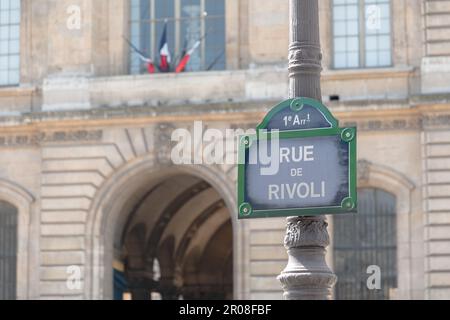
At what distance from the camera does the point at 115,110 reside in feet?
111

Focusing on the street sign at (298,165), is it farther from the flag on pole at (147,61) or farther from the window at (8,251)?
the window at (8,251)

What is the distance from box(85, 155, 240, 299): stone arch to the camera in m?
33.5

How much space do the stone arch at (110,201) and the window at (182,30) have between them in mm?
2699

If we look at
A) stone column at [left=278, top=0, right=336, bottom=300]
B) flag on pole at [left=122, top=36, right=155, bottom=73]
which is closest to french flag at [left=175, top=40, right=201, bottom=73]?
flag on pole at [left=122, top=36, right=155, bottom=73]

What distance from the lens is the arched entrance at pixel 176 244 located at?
37812 mm

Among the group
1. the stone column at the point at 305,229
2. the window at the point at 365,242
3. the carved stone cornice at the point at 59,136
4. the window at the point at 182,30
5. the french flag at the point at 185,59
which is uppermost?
the window at the point at 182,30

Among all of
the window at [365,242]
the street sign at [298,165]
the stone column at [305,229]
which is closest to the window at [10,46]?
the window at [365,242]

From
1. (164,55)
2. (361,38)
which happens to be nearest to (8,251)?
(164,55)

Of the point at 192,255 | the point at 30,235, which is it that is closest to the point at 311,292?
the point at 30,235

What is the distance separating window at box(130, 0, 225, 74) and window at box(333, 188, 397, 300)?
5259 mm

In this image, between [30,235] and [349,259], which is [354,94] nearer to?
[349,259]

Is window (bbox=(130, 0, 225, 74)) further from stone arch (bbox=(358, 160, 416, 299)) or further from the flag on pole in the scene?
stone arch (bbox=(358, 160, 416, 299))

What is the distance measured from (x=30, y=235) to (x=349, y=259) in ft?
→ 27.4

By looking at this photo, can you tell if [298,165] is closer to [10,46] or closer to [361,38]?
[361,38]
